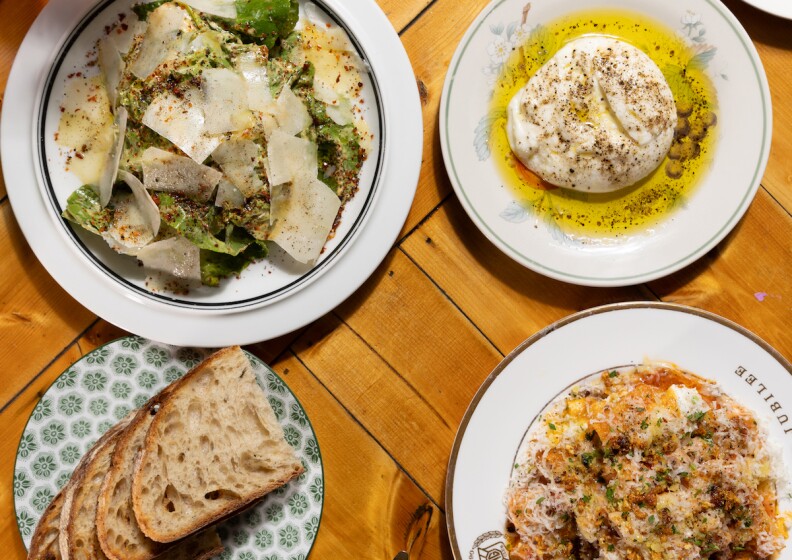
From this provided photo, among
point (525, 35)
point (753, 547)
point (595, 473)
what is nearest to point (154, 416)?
point (595, 473)

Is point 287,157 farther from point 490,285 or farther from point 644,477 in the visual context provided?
point 644,477

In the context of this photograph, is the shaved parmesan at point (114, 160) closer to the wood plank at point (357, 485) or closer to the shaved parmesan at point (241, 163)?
the shaved parmesan at point (241, 163)

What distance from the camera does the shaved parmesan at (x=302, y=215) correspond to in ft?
6.28

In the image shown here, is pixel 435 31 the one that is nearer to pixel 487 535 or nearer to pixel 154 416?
pixel 154 416

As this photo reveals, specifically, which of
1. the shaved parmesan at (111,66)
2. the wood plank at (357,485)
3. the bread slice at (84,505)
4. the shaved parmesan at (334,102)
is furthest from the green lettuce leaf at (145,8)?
the bread slice at (84,505)

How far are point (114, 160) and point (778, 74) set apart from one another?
2.02m

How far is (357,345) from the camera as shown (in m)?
2.14

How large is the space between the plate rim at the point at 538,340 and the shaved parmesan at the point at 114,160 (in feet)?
3.91

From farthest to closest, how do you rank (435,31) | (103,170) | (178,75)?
(435,31), (103,170), (178,75)

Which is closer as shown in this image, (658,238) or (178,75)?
(178,75)

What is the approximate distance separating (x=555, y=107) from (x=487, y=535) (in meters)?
1.29

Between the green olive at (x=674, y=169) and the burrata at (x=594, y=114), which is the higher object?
the burrata at (x=594, y=114)

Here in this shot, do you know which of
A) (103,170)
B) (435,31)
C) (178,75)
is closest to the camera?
(178,75)

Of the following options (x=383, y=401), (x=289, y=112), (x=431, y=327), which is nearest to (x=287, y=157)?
(x=289, y=112)
